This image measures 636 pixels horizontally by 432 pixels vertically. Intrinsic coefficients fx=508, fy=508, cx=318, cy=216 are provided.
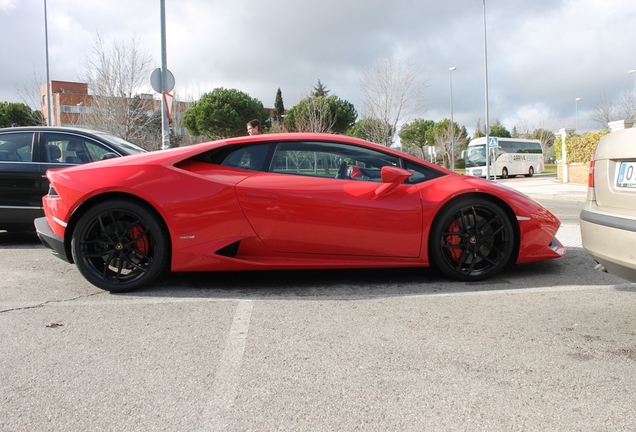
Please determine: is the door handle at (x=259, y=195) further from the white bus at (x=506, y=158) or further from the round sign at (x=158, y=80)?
the white bus at (x=506, y=158)

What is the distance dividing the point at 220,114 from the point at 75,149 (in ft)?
116

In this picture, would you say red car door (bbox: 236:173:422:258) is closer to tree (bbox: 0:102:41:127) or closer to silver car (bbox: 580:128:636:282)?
silver car (bbox: 580:128:636:282)

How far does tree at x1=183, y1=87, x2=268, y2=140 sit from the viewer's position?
39625 mm

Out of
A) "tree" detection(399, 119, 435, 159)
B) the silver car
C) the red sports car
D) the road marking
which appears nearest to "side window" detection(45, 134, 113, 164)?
the red sports car

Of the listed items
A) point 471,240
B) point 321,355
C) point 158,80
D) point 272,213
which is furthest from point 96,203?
point 158,80

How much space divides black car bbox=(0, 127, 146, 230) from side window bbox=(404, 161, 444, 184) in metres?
3.78

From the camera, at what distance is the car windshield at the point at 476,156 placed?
1405 inches

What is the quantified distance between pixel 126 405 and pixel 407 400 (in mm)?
1217

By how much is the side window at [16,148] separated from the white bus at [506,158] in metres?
32.4

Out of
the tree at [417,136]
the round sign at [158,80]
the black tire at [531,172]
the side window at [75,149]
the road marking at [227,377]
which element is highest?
the tree at [417,136]

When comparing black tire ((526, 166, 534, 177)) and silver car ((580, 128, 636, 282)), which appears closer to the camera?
silver car ((580, 128, 636, 282))

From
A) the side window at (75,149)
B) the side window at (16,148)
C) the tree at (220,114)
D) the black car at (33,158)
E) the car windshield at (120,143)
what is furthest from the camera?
the tree at (220,114)

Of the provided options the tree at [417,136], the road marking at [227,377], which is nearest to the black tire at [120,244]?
the road marking at [227,377]

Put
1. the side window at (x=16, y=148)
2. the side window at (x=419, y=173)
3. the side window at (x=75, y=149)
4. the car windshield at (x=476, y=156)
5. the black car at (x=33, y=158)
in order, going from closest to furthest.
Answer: the side window at (x=419, y=173), the black car at (x=33, y=158), the side window at (x=16, y=148), the side window at (x=75, y=149), the car windshield at (x=476, y=156)
